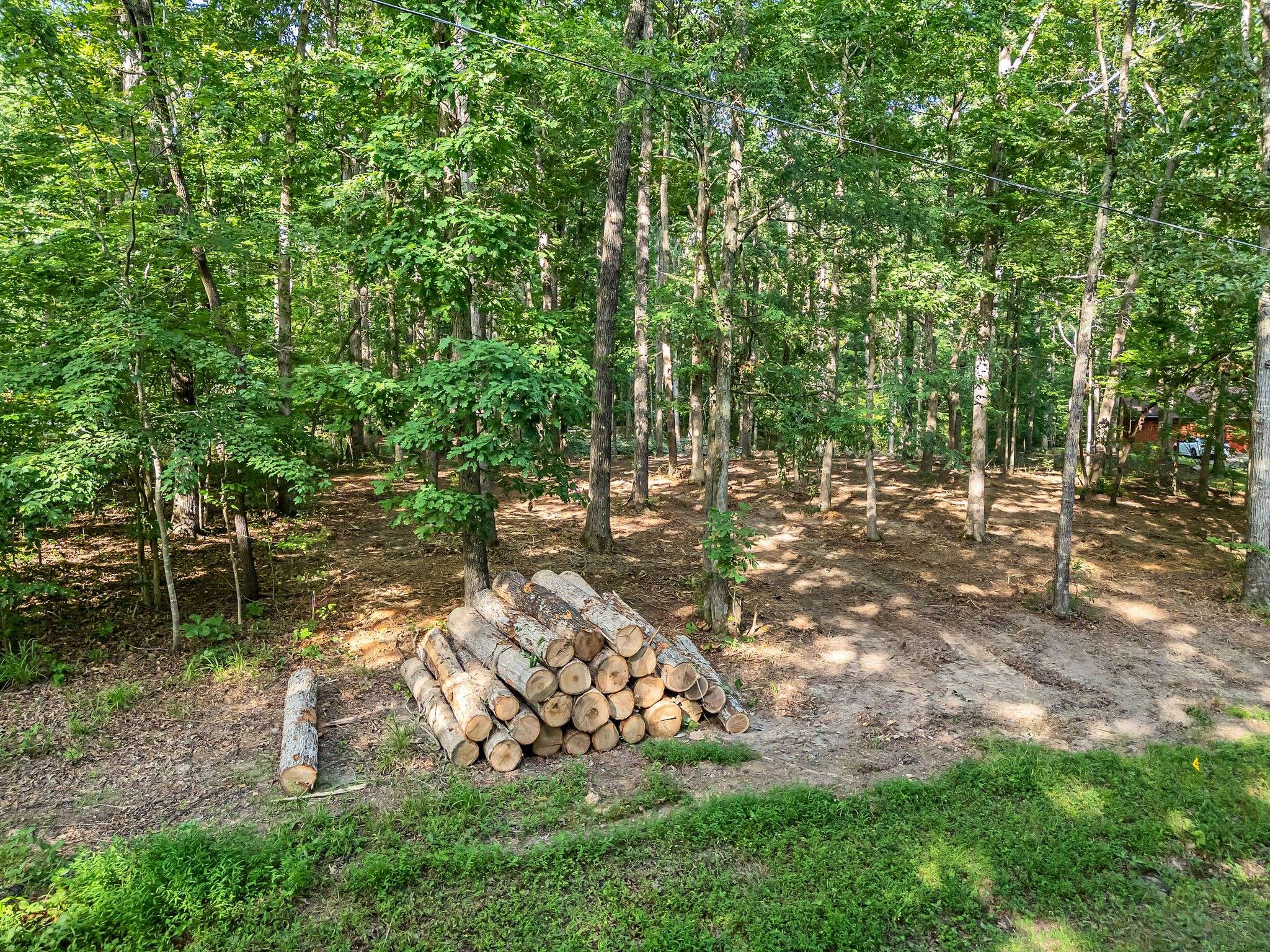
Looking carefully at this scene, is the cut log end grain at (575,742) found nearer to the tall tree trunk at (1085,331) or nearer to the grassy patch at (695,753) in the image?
the grassy patch at (695,753)

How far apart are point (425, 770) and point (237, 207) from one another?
12.3 metres

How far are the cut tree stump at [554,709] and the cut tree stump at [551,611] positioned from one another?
416 millimetres

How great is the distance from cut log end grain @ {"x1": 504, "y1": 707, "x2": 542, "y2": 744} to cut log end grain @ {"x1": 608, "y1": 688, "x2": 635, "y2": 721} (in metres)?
0.76

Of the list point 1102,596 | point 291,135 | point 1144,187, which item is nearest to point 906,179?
point 1144,187

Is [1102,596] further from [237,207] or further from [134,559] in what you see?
[237,207]

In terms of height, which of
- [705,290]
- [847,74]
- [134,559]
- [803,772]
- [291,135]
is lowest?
[803,772]

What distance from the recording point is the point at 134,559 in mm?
10148

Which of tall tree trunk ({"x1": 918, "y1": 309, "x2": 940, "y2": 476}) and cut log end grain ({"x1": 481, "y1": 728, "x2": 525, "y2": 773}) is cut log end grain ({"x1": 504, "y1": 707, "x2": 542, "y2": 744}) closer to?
cut log end grain ({"x1": 481, "y1": 728, "x2": 525, "y2": 773})

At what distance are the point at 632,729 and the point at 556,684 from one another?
0.97 meters

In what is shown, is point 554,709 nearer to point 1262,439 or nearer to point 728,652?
point 728,652

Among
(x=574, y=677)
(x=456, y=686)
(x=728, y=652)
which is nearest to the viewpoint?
(x=574, y=677)

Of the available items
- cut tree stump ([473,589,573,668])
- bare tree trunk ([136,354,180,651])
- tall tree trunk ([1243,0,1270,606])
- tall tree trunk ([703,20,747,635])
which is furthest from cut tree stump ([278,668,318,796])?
tall tree trunk ([1243,0,1270,606])

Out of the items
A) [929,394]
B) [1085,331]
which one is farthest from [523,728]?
[929,394]

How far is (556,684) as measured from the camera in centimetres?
623
